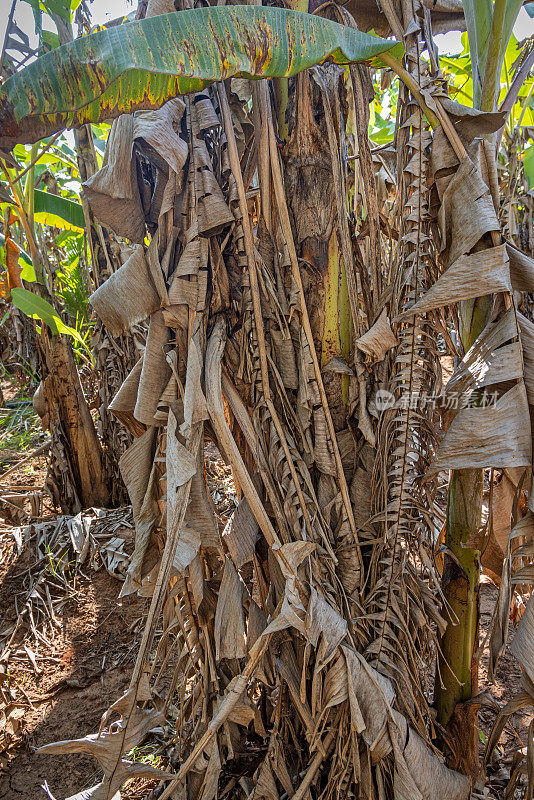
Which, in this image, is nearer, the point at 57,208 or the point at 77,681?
the point at 77,681

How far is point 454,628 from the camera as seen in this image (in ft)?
3.35

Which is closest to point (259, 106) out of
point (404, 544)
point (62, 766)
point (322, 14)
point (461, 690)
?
point (322, 14)

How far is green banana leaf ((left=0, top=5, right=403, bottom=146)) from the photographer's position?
2.08ft

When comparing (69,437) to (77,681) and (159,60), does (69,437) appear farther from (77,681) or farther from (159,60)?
(159,60)

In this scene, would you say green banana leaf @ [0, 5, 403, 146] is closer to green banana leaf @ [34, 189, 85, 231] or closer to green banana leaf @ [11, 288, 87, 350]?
green banana leaf @ [11, 288, 87, 350]

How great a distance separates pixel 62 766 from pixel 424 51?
1898 mm

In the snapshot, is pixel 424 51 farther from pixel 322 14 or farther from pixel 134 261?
pixel 134 261

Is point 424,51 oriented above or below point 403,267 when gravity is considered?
above

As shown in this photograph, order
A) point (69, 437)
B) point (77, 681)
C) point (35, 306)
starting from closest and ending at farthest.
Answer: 1. point (77, 681)
2. point (35, 306)
3. point (69, 437)

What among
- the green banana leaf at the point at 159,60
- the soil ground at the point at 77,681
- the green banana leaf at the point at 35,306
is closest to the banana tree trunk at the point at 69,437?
the green banana leaf at the point at 35,306

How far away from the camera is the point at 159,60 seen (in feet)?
2.11

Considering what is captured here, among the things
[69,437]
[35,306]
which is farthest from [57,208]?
[69,437]

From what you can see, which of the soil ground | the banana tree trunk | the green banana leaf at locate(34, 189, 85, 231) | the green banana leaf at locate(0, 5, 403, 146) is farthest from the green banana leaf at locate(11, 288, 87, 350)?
the green banana leaf at locate(0, 5, 403, 146)

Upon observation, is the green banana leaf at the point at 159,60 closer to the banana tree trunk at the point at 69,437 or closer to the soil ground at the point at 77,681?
the soil ground at the point at 77,681
